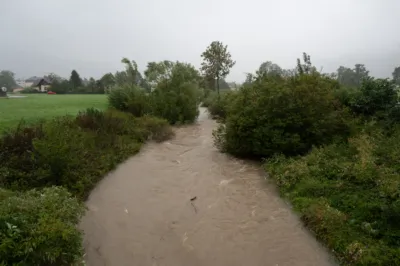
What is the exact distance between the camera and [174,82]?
18844 mm

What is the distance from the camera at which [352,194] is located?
6.18m

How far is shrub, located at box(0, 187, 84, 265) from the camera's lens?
3.66 meters

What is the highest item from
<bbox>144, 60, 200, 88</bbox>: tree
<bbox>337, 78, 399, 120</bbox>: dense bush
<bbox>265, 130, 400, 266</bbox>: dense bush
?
<bbox>144, 60, 200, 88</bbox>: tree

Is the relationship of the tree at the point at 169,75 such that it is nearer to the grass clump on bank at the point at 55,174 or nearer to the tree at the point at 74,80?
the grass clump on bank at the point at 55,174

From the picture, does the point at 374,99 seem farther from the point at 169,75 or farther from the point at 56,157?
the point at 169,75

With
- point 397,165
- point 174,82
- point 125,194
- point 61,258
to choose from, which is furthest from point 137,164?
point 174,82

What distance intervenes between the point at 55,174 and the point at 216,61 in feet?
68.0

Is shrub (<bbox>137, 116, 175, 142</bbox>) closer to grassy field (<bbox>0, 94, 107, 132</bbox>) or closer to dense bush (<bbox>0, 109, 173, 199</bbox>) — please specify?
dense bush (<bbox>0, 109, 173, 199</bbox>)

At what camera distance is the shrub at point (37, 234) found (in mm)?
3660

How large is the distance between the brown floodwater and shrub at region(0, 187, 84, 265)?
40.7 inches

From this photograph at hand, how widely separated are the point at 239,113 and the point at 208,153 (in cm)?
220

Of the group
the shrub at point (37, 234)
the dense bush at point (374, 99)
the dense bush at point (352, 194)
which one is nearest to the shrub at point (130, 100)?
the dense bush at point (352, 194)

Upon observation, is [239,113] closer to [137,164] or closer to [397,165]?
[137,164]

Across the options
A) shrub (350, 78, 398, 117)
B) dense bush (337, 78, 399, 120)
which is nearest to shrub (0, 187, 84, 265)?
dense bush (337, 78, 399, 120)
